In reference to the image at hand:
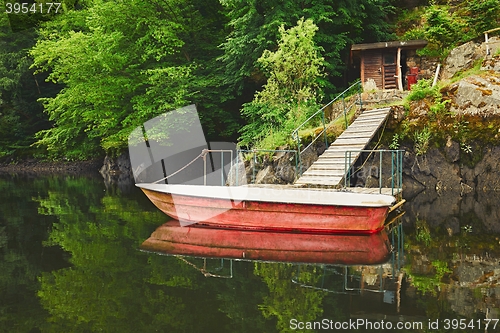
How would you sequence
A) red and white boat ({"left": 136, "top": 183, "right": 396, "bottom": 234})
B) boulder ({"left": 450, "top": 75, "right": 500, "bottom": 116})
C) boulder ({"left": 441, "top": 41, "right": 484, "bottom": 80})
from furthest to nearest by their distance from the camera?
boulder ({"left": 441, "top": 41, "right": 484, "bottom": 80}) → boulder ({"left": 450, "top": 75, "right": 500, "bottom": 116}) → red and white boat ({"left": 136, "top": 183, "right": 396, "bottom": 234})

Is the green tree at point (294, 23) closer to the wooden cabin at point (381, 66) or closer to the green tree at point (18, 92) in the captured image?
the wooden cabin at point (381, 66)

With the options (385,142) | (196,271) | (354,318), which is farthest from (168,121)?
(354,318)

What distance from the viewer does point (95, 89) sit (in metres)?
23.4

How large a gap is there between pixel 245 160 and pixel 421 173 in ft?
20.0

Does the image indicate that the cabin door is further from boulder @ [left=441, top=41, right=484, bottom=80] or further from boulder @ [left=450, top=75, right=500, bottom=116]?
boulder @ [left=450, top=75, right=500, bottom=116]

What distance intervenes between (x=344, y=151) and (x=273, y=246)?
4.69 metres

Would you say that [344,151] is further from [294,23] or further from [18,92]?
[18,92]

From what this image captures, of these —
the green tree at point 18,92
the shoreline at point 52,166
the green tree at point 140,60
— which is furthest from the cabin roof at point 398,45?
the green tree at point 18,92

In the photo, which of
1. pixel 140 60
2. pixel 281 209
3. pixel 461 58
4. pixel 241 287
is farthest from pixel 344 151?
pixel 140 60

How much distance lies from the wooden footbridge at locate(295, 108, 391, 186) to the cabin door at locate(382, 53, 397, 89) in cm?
414

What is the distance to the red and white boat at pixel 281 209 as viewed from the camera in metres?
9.73

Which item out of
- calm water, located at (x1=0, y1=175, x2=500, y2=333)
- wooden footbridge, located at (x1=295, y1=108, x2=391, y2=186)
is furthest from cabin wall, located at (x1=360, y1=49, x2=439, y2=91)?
calm water, located at (x1=0, y1=175, x2=500, y2=333)

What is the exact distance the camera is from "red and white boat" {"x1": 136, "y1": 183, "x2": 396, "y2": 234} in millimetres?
9727

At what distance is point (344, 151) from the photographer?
1277cm
